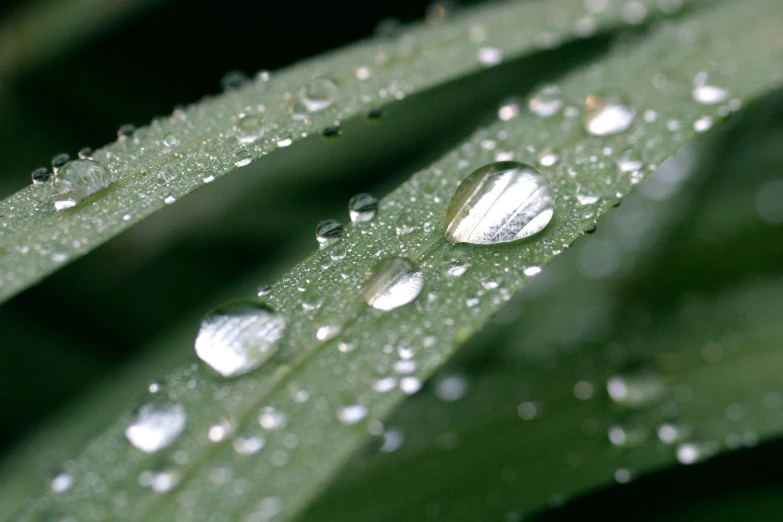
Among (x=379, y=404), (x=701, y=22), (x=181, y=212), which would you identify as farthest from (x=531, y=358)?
(x=181, y=212)

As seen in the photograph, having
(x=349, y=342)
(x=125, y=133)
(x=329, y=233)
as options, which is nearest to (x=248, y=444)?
(x=349, y=342)

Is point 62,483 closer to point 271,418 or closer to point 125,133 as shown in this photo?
point 271,418

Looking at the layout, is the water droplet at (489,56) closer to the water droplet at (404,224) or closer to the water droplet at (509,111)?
the water droplet at (509,111)

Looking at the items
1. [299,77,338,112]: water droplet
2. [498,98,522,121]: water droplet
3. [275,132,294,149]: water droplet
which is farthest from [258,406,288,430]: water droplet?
[498,98,522,121]: water droplet

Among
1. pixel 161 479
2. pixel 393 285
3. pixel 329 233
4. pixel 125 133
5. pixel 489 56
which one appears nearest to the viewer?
pixel 161 479

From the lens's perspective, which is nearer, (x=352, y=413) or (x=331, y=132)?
(x=352, y=413)

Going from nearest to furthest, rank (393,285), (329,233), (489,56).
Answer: (393,285) → (329,233) → (489,56)

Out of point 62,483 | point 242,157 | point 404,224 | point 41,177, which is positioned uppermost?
point 41,177

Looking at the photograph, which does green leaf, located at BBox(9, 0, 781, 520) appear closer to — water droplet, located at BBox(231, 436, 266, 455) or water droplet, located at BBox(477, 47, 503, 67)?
water droplet, located at BBox(231, 436, 266, 455)
